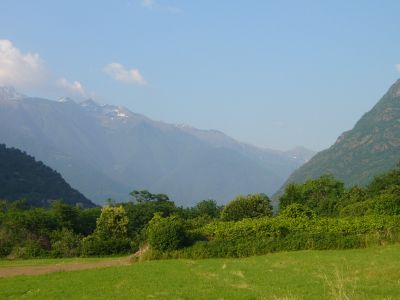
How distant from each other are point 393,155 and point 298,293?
171649 millimetres

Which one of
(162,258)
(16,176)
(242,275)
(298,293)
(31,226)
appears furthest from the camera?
(16,176)

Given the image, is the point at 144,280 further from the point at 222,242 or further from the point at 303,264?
the point at 222,242

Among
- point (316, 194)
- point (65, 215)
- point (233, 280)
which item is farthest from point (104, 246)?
point (316, 194)

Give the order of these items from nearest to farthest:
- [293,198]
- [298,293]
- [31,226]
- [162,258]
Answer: [298,293]
[162,258]
[31,226]
[293,198]

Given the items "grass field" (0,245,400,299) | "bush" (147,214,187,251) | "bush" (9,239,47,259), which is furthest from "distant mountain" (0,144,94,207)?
"grass field" (0,245,400,299)

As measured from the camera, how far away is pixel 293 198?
78.6 metres

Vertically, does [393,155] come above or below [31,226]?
above

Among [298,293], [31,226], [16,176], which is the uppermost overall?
[16,176]

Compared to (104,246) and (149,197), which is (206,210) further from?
(104,246)

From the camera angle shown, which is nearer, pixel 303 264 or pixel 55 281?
pixel 55 281

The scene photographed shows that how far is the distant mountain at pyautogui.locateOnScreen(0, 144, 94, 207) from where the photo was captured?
475ft

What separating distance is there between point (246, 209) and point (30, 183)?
328 ft

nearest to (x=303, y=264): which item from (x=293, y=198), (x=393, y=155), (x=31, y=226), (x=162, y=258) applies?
(x=162, y=258)

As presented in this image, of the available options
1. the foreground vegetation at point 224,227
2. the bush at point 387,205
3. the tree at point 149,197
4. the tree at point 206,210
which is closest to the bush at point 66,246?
the foreground vegetation at point 224,227
